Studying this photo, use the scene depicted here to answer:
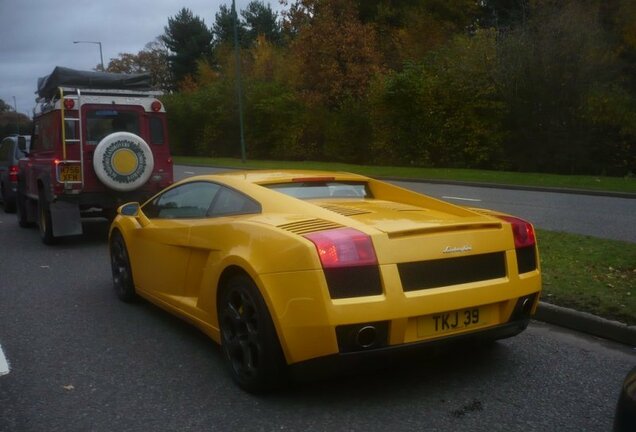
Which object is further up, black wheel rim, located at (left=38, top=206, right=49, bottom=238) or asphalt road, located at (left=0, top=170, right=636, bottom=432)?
black wheel rim, located at (left=38, top=206, right=49, bottom=238)

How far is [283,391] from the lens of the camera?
14.3 feet

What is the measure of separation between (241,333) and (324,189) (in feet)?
4.96

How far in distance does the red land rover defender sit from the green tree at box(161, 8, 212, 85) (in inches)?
2421

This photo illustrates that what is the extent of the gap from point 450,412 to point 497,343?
4.55ft

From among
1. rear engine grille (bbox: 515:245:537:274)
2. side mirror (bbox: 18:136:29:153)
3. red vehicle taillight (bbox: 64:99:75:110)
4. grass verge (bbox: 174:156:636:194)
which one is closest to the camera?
rear engine grille (bbox: 515:245:537:274)

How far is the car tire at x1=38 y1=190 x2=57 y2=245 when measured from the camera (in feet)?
35.2

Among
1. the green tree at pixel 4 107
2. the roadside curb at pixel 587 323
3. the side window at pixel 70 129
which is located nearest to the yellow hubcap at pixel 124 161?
the side window at pixel 70 129

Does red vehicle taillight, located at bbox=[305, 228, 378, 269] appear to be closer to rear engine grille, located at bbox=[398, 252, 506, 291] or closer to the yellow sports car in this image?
the yellow sports car

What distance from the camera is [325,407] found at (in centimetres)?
414

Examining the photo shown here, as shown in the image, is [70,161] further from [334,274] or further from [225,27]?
[225,27]

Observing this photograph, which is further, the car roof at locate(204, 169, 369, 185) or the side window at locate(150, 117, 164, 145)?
A: the side window at locate(150, 117, 164, 145)

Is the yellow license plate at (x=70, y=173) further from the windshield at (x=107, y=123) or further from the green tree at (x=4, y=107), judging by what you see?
the green tree at (x=4, y=107)

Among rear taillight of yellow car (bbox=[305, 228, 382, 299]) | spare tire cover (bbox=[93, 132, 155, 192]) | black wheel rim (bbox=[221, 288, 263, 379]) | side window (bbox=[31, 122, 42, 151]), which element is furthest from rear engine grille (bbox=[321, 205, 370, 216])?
side window (bbox=[31, 122, 42, 151])

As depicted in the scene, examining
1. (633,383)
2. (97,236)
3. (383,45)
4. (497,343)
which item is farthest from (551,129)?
(633,383)
